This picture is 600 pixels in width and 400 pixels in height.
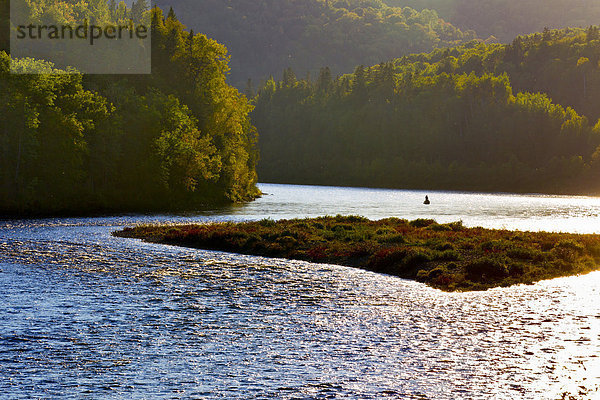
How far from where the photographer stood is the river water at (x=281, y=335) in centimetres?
1755

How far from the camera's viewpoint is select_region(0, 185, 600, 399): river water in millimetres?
17547

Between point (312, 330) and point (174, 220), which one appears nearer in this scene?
point (312, 330)

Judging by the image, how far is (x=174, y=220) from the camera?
75.7m

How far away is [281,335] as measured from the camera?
2314 centimetres

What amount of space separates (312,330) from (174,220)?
54011 millimetres

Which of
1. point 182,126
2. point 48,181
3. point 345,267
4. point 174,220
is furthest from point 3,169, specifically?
point 345,267

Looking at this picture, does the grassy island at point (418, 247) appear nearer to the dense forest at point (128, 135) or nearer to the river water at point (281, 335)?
the river water at point (281, 335)

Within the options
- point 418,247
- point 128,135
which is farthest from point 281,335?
point 128,135

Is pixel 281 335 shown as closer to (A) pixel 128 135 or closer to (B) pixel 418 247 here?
(B) pixel 418 247

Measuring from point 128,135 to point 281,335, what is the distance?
81.3 metres

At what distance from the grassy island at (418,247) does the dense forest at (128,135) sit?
28510mm

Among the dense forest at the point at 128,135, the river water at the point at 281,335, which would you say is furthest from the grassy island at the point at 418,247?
the dense forest at the point at 128,135

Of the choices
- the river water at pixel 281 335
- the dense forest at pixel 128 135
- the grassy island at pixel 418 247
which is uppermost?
the dense forest at pixel 128 135

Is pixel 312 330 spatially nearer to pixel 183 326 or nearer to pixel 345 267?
pixel 183 326
